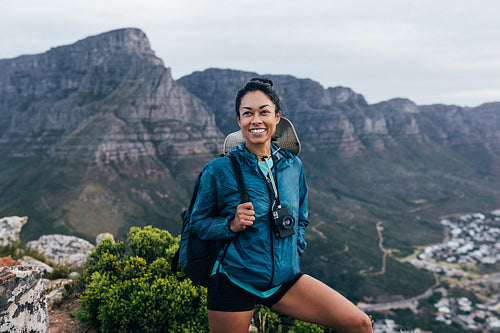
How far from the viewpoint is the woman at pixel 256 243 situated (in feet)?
9.48

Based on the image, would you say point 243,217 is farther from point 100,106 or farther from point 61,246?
point 100,106

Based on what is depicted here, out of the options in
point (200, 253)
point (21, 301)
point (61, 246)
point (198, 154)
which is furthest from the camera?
point (198, 154)

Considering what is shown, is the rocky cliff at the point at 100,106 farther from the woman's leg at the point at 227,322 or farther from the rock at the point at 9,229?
the woman's leg at the point at 227,322

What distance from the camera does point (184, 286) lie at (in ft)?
18.7

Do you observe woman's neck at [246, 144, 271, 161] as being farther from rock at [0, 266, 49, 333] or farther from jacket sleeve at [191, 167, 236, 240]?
rock at [0, 266, 49, 333]

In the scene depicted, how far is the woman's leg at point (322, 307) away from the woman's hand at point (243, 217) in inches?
38.9

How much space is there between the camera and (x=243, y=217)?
2.77 meters

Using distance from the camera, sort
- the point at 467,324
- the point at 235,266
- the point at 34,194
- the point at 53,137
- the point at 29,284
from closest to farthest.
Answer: the point at 235,266, the point at 29,284, the point at 467,324, the point at 34,194, the point at 53,137

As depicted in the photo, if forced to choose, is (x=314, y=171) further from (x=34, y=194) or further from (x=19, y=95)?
(x=19, y=95)

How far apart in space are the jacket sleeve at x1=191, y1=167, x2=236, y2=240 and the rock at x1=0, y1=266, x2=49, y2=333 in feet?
11.7

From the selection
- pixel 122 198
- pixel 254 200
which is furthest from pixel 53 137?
pixel 254 200

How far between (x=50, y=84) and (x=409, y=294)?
164 m

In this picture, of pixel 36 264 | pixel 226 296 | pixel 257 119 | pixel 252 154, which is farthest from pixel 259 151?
pixel 36 264

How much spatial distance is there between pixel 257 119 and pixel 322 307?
83.4 inches
